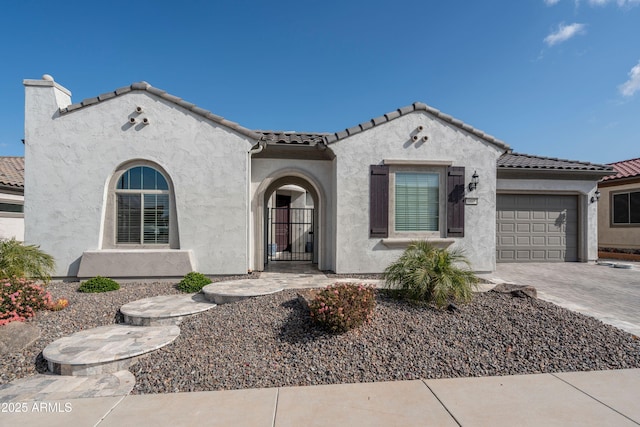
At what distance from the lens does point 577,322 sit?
4.88 metres

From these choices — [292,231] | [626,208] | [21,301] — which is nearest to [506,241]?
[626,208]

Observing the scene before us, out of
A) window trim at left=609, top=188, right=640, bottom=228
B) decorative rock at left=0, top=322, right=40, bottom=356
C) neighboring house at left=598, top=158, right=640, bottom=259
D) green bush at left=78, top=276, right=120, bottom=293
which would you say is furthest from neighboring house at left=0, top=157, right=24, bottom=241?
window trim at left=609, top=188, right=640, bottom=228

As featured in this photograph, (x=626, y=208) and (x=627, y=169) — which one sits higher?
(x=627, y=169)

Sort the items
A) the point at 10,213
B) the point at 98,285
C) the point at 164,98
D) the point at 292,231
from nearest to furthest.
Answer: the point at 98,285, the point at 164,98, the point at 10,213, the point at 292,231

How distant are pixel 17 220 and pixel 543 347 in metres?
19.5

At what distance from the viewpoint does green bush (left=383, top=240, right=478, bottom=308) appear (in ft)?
17.2

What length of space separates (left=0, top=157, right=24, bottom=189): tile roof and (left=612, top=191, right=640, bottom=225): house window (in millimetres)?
26923

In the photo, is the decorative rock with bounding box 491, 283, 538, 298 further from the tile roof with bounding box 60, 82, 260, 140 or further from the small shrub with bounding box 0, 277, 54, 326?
the small shrub with bounding box 0, 277, 54, 326

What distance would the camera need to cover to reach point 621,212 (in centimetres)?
1277

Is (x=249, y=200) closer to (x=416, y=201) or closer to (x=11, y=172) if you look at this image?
(x=416, y=201)

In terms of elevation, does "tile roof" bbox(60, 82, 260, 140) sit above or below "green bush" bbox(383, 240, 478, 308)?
above

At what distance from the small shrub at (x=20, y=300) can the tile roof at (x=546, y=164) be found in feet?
43.5

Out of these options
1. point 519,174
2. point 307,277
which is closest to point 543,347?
point 307,277

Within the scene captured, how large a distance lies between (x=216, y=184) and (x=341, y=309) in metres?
5.08
